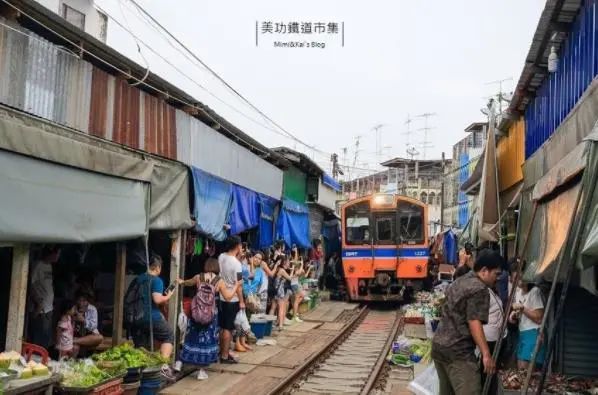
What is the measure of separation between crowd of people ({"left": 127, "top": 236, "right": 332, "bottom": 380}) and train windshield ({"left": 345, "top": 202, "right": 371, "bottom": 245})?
5.72 metres

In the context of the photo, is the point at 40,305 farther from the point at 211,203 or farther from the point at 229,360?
the point at 211,203

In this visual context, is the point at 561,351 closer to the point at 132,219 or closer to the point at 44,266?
the point at 132,219

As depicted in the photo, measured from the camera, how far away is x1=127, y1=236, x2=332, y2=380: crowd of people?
7.54m

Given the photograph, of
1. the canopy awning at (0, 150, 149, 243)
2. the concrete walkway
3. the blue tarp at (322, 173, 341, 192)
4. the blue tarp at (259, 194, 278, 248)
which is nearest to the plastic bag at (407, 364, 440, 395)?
the concrete walkway

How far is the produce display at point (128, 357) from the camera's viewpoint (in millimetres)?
6188

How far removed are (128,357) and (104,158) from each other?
2.11 metres

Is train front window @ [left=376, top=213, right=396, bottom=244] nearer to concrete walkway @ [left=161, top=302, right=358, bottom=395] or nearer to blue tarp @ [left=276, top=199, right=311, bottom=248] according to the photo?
blue tarp @ [left=276, top=199, right=311, bottom=248]

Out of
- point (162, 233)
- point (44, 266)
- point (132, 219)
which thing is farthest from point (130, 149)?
point (162, 233)

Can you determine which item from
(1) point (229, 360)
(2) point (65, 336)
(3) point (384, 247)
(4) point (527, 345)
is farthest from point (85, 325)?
(3) point (384, 247)

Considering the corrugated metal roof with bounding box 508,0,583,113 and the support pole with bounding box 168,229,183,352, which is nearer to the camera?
the corrugated metal roof with bounding box 508,0,583,113

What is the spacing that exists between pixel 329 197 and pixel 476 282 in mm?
19813

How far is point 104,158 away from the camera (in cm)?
657

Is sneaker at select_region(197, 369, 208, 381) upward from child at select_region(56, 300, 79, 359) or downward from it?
downward

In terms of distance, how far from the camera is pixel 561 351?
698 centimetres
